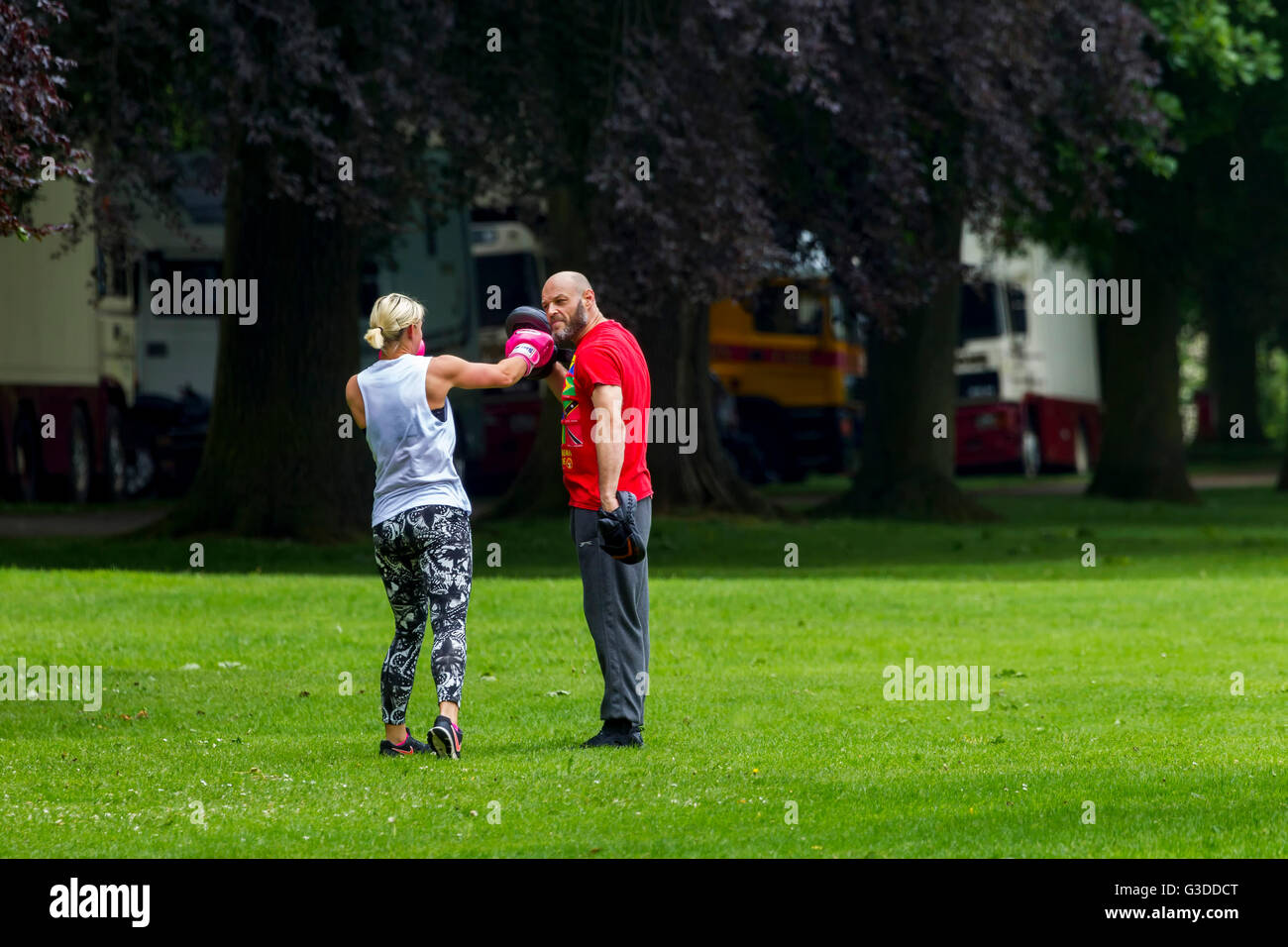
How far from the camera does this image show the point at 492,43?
20141mm

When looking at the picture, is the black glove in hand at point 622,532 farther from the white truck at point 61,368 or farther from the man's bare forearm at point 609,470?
the white truck at point 61,368

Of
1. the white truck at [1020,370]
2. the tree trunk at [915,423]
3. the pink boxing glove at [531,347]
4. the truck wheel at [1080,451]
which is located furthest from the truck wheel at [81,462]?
the truck wheel at [1080,451]

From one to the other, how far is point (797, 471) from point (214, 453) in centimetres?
1979

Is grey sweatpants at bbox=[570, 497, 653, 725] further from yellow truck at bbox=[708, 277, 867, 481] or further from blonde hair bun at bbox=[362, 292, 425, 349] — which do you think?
yellow truck at bbox=[708, 277, 867, 481]

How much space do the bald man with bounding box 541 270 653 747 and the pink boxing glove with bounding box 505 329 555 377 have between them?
0.47 ft

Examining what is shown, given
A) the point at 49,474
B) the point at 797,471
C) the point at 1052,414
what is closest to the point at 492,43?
the point at 49,474

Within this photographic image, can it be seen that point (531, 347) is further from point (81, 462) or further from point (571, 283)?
point (81, 462)

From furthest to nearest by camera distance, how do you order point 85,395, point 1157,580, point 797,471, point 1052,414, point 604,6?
point 1052,414 < point 797,471 < point 85,395 < point 604,6 < point 1157,580

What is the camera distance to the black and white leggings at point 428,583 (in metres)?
8.70

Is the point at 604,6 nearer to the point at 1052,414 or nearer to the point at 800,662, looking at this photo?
the point at 800,662

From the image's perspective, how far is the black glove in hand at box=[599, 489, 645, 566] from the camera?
8.52 meters

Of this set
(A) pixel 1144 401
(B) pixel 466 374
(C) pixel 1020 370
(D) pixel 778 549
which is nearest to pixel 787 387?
(C) pixel 1020 370

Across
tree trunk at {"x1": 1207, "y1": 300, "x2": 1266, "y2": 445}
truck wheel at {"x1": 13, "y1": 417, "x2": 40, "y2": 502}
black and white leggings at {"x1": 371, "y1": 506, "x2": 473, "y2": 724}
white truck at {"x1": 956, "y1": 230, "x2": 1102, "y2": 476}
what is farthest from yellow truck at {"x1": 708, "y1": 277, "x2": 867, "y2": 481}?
black and white leggings at {"x1": 371, "y1": 506, "x2": 473, "y2": 724}

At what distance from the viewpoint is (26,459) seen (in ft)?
91.2
